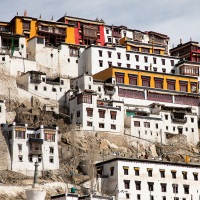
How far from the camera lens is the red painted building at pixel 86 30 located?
81.9 m

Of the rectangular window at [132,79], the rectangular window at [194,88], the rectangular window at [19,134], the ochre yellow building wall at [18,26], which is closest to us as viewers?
the rectangular window at [19,134]

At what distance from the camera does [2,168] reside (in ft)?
184

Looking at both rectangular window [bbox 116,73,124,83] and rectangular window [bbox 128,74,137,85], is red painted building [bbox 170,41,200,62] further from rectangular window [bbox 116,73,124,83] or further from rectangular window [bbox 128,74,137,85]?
rectangular window [bbox 116,73,124,83]

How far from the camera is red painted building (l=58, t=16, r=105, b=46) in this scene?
269 feet

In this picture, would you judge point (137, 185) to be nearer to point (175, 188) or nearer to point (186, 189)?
point (175, 188)

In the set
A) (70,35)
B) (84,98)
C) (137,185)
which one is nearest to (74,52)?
(70,35)

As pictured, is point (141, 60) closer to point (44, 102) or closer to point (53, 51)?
point (53, 51)

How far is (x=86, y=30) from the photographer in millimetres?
82625

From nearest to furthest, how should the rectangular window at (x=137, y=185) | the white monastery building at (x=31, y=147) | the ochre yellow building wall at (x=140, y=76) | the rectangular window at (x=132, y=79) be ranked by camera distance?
the white monastery building at (x=31, y=147), the rectangular window at (x=137, y=185), the ochre yellow building wall at (x=140, y=76), the rectangular window at (x=132, y=79)

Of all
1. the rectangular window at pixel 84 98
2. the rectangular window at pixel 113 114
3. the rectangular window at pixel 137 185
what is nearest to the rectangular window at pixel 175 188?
the rectangular window at pixel 137 185

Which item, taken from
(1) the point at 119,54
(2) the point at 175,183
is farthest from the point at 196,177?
(1) the point at 119,54

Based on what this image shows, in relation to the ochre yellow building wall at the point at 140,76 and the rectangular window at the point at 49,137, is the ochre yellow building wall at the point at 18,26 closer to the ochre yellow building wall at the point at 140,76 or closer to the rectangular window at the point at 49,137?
the ochre yellow building wall at the point at 140,76

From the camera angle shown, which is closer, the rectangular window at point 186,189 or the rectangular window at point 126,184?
the rectangular window at point 126,184

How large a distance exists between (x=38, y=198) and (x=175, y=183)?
40.6m
